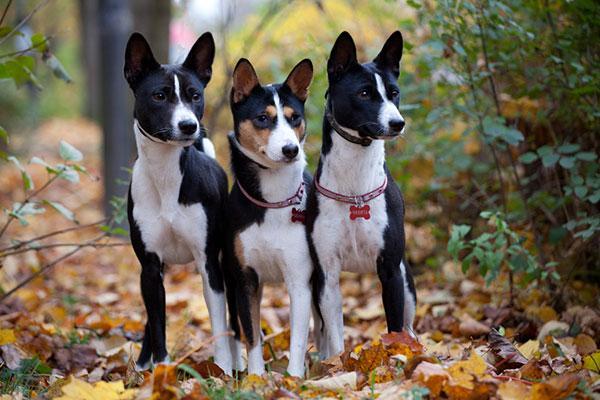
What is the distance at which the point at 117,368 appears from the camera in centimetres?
462

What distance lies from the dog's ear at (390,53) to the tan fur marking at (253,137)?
708mm

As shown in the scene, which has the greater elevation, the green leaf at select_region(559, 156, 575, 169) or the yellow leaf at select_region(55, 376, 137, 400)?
the green leaf at select_region(559, 156, 575, 169)

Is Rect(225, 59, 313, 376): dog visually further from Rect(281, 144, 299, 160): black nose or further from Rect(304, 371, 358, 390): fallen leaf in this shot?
Rect(304, 371, 358, 390): fallen leaf

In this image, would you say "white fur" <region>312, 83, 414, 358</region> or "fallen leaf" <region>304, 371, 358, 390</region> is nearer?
"fallen leaf" <region>304, 371, 358, 390</region>

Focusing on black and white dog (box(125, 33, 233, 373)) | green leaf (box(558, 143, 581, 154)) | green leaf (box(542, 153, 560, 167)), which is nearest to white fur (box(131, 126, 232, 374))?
black and white dog (box(125, 33, 233, 373))

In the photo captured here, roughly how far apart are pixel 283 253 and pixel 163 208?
Answer: 0.67 metres

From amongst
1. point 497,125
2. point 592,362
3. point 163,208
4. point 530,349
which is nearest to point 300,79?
point 163,208

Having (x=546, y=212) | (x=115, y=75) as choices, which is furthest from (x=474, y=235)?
(x=115, y=75)

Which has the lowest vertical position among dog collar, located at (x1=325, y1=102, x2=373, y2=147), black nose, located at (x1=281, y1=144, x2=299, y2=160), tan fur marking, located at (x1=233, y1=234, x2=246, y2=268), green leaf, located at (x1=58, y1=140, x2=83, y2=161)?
tan fur marking, located at (x1=233, y1=234, x2=246, y2=268)

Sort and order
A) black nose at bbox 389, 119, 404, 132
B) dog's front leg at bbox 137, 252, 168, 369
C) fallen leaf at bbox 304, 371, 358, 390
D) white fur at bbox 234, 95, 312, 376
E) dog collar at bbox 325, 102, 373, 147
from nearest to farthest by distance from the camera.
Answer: fallen leaf at bbox 304, 371, 358, 390, black nose at bbox 389, 119, 404, 132, dog collar at bbox 325, 102, 373, 147, white fur at bbox 234, 95, 312, 376, dog's front leg at bbox 137, 252, 168, 369

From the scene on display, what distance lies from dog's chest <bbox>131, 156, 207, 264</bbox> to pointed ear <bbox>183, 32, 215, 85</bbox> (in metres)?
0.53

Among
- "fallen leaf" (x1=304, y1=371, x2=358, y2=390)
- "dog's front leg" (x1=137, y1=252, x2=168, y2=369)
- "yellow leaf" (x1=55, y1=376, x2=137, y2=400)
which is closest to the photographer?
"yellow leaf" (x1=55, y1=376, x2=137, y2=400)

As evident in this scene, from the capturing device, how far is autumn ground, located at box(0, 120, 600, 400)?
10.5 ft

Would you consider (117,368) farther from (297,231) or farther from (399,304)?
(399,304)
